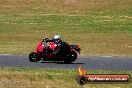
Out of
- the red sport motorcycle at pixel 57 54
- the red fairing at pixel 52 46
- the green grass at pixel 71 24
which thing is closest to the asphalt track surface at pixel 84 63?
the red sport motorcycle at pixel 57 54

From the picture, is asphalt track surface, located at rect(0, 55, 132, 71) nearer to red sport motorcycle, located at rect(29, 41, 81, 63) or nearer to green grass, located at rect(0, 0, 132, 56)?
red sport motorcycle, located at rect(29, 41, 81, 63)

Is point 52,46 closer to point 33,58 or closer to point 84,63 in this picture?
point 33,58

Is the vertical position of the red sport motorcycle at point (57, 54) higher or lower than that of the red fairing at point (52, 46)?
lower

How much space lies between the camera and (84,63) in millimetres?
24219

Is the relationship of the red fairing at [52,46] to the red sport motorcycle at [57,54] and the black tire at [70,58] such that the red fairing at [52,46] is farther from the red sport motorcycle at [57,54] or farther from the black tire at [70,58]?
the black tire at [70,58]

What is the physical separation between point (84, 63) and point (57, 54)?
1.47m

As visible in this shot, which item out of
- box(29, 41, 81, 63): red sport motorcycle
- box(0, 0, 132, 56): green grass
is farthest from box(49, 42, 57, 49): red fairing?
box(0, 0, 132, 56): green grass

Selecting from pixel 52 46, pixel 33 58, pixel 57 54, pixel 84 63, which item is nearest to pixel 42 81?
pixel 84 63

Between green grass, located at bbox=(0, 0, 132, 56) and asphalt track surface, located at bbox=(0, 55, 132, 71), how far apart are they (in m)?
3.41

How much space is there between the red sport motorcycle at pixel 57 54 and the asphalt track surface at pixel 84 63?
280 mm

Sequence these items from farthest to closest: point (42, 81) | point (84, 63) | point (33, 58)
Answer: point (33, 58) → point (84, 63) → point (42, 81)

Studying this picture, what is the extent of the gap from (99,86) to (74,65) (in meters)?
7.43

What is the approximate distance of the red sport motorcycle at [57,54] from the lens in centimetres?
2470

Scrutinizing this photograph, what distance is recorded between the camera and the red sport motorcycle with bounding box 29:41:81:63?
81.0 ft
